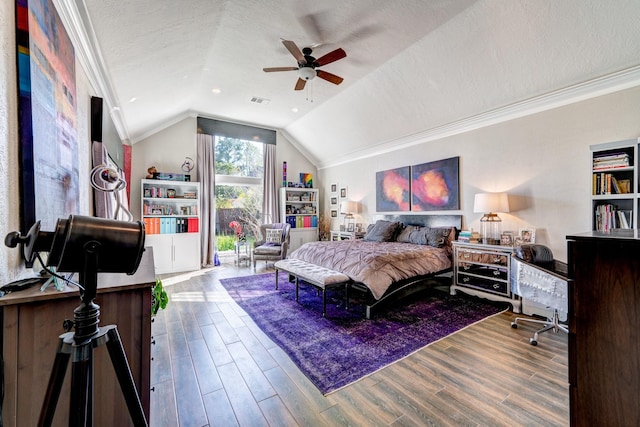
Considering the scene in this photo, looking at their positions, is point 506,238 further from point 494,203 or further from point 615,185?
point 615,185

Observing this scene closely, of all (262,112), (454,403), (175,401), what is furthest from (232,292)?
(262,112)

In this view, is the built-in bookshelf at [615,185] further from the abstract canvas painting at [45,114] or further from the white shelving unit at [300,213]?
the white shelving unit at [300,213]

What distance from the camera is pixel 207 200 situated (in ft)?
18.7

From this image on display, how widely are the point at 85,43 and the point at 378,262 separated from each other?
127 inches

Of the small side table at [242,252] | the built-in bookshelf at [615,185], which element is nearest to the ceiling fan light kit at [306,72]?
the built-in bookshelf at [615,185]

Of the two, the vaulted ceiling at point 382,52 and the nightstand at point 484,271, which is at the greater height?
the vaulted ceiling at point 382,52

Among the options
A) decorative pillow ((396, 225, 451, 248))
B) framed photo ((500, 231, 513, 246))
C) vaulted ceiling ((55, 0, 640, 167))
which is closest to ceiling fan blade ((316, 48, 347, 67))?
vaulted ceiling ((55, 0, 640, 167))

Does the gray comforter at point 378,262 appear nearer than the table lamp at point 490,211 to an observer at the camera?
Yes

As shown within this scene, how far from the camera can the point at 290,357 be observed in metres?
2.16

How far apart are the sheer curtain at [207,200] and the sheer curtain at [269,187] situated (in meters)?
1.19

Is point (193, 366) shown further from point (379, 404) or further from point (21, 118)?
point (21, 118)

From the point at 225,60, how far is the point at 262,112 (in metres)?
1.96

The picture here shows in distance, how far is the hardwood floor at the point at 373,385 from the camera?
154cm

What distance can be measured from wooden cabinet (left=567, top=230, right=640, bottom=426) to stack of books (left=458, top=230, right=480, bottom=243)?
3106mm
